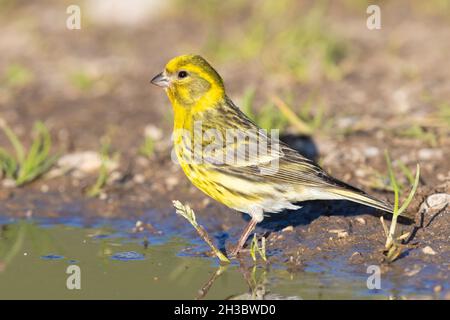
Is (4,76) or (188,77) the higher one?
(4,76)

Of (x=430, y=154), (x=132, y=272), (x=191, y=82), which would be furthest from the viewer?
(x=430, y=154)

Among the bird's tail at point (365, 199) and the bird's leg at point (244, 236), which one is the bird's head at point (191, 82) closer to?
the bird's leg at point (244, 236)

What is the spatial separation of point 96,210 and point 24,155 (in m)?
1.17

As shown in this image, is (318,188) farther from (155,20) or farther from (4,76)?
(155,20)

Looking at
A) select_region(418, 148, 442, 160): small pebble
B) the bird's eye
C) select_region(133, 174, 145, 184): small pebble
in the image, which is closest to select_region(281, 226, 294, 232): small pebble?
the bird's eye

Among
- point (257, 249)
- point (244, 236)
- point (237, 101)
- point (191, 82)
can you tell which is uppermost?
point (237, 101)

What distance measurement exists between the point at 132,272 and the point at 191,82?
1657mm

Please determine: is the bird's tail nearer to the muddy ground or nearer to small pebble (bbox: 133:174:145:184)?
the muddy ground

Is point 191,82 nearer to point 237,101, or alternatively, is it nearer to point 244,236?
point 244,236

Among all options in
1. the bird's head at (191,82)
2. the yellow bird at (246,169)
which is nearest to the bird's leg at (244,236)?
the yellow bird at (246,169)

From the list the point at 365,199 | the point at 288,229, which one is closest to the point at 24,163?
the point at 288,229

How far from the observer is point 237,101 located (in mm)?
9164

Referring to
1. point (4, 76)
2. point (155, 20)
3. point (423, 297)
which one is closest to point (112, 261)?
point (423, 297)

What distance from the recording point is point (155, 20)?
1238cm
